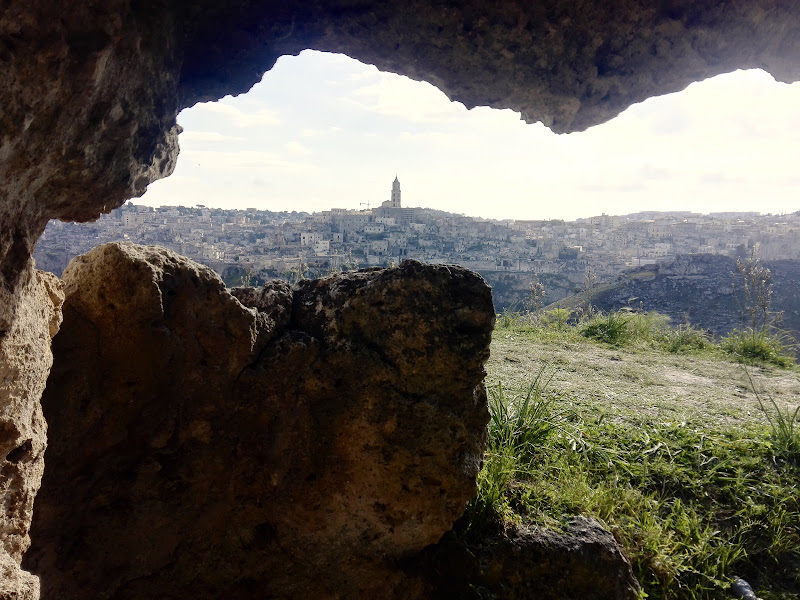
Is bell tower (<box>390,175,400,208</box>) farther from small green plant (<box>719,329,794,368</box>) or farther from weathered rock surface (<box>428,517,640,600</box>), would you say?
weathered rock surface (<box>428,517,640,600</box>)

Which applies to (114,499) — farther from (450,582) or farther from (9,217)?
(450,582)

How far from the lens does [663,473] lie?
4.02 meters

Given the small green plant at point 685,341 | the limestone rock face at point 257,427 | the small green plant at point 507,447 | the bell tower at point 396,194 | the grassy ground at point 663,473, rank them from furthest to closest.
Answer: the bell tower at point 396,194 < the small green plant at point 685,341 < the grassy ground at point 663,473 < the small green plant at point 507,447 < the limestone rock face at point 257,427

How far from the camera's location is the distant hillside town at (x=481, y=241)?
23.4 m

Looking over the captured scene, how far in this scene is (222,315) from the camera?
7.91ft

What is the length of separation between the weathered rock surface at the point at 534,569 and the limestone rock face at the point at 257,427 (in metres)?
0.26

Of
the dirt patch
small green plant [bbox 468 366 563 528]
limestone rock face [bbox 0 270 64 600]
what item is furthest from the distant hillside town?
limestone rock face [bbox 0 270 64 600]

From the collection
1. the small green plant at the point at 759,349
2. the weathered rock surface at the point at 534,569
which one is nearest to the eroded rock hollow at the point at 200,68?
the weathered rock surface at the point at 534,569

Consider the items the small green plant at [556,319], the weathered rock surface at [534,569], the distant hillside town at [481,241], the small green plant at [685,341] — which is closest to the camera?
the weathered rock surface at [534,569]

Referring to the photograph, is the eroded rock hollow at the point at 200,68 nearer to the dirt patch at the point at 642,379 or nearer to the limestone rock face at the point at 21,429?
the limestone rock face at the point at 21,429

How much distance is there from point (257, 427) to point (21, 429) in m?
0.98

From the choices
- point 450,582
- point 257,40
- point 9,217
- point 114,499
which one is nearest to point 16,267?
point 9,217

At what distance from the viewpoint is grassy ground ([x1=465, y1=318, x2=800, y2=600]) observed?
3229mm

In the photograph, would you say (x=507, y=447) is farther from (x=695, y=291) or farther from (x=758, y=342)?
(x=695, y=291)
